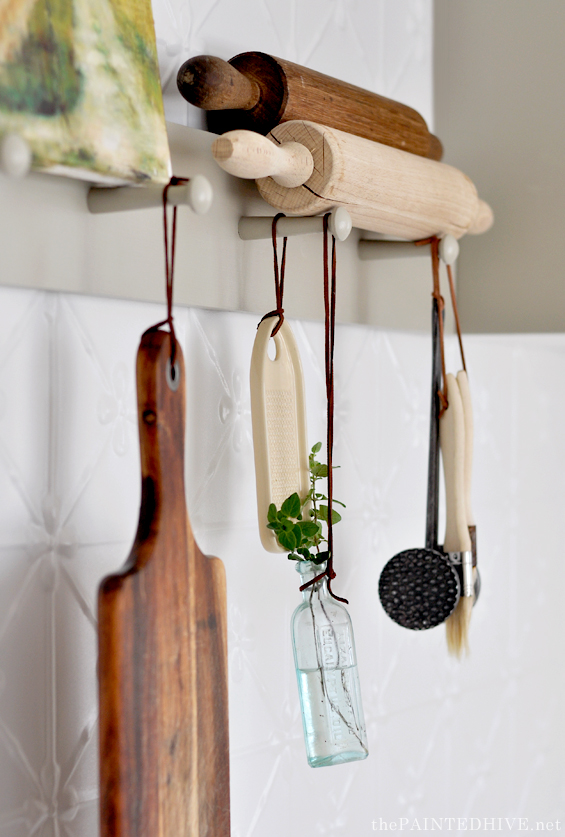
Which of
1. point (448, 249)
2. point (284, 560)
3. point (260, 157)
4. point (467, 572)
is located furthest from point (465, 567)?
point (260, 157)

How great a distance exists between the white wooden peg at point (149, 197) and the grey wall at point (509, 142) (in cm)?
40

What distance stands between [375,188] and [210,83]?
0.14 meters

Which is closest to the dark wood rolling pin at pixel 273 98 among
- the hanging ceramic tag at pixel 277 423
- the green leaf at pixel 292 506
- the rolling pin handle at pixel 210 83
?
the rolling pin handle at pixel 210 83

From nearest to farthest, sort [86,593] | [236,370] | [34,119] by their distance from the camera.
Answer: [34,119], [86,593], [236,370]

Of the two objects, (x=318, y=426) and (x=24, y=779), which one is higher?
(x=318, y=426)

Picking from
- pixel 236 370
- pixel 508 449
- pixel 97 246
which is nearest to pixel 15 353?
pixel 97 246

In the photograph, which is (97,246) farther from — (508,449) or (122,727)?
(508,449)

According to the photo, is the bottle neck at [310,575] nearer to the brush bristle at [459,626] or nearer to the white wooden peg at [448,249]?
the brush bristle at [459,626]

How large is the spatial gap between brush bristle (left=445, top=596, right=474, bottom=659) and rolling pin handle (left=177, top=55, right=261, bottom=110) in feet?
1.35

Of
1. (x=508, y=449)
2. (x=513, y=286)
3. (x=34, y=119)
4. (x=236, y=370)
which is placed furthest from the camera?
(x=508, y=449)

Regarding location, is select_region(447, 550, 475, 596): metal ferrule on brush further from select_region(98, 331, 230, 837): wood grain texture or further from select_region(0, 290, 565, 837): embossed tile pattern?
select_region(98, 331, 230, 837): wood grain texture

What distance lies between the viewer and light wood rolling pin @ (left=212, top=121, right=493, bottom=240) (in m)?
0.47

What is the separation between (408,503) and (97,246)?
42 cm

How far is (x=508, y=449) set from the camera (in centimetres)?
90
